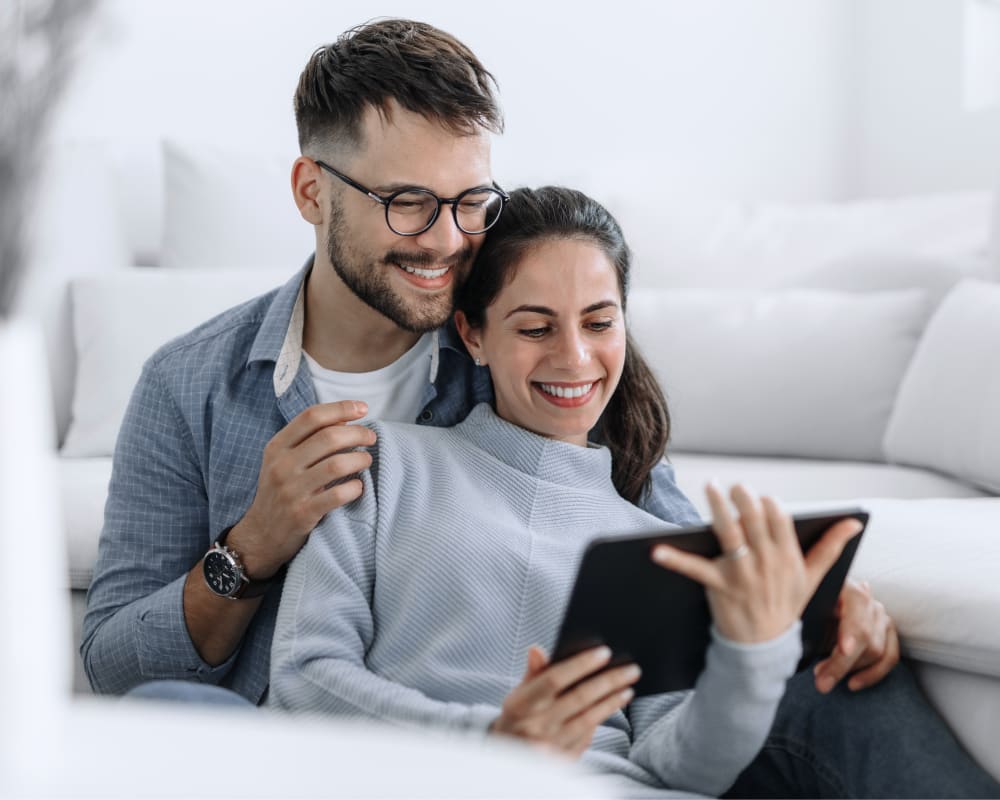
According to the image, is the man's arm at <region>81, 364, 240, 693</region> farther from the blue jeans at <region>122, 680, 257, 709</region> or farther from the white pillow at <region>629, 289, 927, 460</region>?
the white pillow at <region>629, 289, 927, 460</region>

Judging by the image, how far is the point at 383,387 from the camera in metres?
1.60

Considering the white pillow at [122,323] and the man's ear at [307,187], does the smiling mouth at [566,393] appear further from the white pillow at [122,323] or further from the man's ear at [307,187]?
the white pillow at [122,323]

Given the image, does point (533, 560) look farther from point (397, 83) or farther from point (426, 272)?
point (397, 83)

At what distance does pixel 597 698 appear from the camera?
1025mm

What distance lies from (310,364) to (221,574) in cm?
32

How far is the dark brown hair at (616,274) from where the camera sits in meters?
1.45

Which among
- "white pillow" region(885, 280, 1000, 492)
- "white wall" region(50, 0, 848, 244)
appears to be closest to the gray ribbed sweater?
"white pillow" region(885, 280, 1000, 492)

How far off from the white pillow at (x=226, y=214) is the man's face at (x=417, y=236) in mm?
1051

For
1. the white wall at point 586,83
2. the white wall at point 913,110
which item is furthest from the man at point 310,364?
the white wall at point 913,110

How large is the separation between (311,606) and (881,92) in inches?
103

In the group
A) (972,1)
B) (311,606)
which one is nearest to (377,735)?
(311,606)

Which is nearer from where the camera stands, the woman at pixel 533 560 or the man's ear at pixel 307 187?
the woman at pixel 533 560

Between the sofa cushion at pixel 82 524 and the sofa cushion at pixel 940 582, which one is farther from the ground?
the sofa cushion at pixel 940 582

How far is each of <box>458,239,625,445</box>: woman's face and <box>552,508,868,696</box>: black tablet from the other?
372mm
